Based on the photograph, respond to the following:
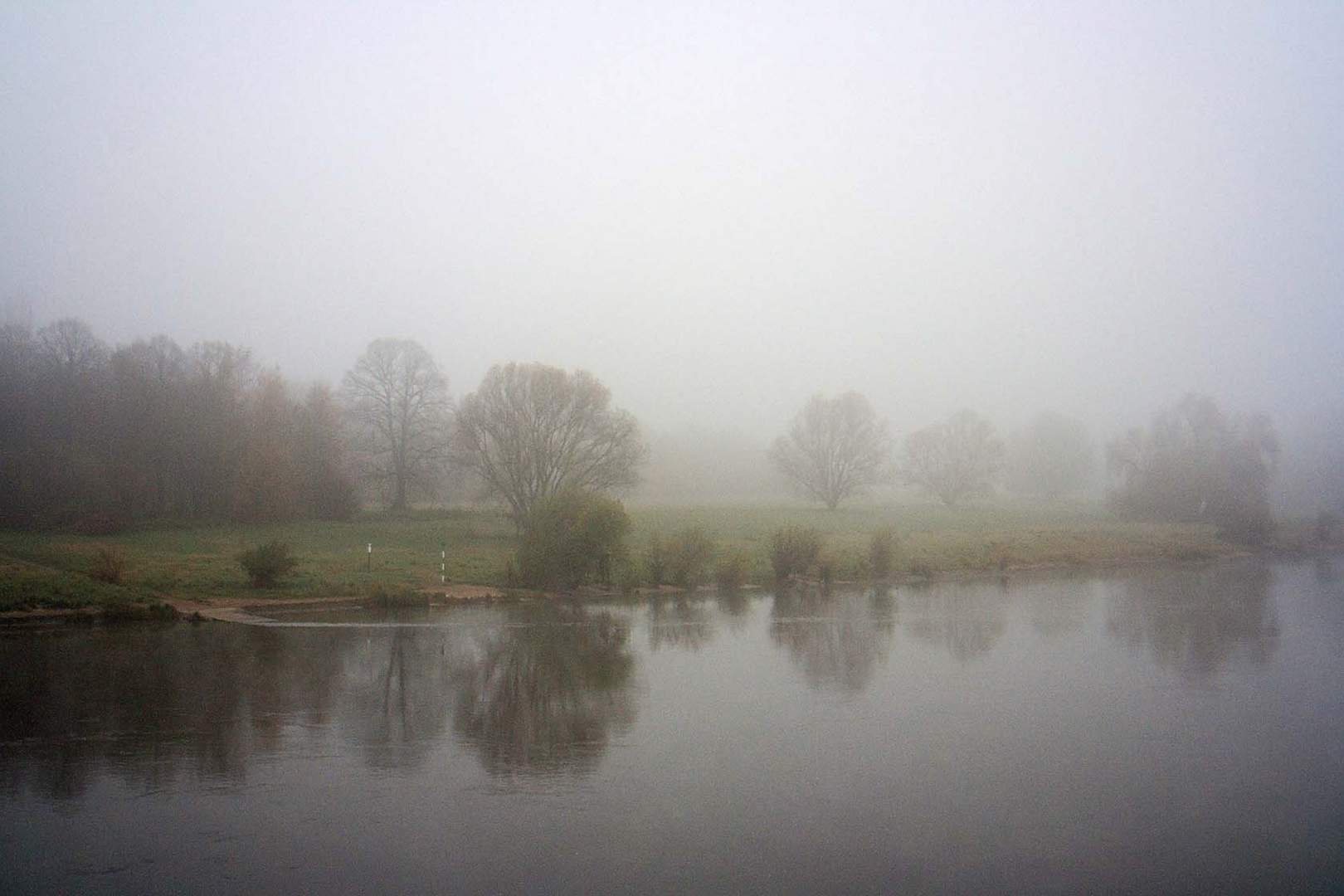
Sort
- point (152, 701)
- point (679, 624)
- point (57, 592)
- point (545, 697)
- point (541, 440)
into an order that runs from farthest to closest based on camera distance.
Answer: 1. point (541, 440)
2. point (679, 624)
3. point (57, 592)
4. point (545, 697)
5. point (152, 701)

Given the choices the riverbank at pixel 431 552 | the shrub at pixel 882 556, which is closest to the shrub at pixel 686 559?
the riverbank at pixel 431 552

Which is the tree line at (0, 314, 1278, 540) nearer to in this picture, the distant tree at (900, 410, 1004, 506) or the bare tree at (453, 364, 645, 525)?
the bare tree at (453, 364, 645, 525)

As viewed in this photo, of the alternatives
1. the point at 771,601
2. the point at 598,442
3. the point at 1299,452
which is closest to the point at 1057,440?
the point at 1299,452

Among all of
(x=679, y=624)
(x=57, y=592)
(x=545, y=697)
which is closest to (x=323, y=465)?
(x=57, y=592)

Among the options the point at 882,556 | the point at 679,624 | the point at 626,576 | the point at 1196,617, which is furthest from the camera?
the point at 882,556

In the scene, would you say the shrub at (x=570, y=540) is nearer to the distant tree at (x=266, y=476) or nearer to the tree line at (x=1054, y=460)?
the distant tree at (x=266, y=476)

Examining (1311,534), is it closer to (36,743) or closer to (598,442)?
(598,442)

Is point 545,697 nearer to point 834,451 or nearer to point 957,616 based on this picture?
point 957,616

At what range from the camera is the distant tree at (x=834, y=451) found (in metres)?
71.2

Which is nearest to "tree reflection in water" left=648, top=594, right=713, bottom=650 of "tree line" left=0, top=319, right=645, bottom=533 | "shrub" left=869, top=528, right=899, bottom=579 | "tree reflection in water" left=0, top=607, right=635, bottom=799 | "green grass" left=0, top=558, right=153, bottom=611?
"tree reflection in water" left=0, top=607, right=635, bottom=799

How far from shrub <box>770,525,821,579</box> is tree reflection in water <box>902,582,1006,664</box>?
3444mm

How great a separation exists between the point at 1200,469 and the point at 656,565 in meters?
43.3

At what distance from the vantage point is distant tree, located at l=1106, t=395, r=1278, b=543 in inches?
2092

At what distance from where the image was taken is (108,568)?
75.8 ft
